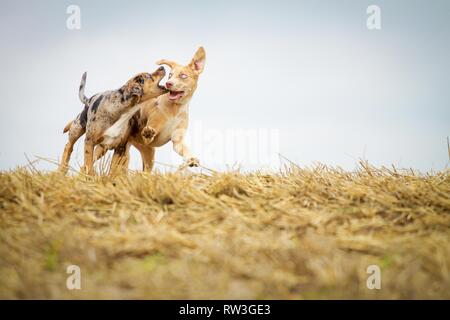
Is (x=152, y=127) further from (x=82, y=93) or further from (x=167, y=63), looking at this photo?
(x=82, y=93)

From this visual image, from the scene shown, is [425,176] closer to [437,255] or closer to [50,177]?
[437,255]

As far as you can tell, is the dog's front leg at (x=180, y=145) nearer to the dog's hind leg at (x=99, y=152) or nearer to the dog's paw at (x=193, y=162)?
the dog's paw at (x=193, y=162)

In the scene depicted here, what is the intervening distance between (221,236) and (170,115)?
2.82m

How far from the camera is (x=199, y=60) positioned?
5.45 metres

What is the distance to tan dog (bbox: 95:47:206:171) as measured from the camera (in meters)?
5.03

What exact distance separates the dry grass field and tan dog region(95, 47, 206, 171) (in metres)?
1.27

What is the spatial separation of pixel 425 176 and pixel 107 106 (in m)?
3.36

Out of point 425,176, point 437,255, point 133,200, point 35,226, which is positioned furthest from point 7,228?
point 425,176
